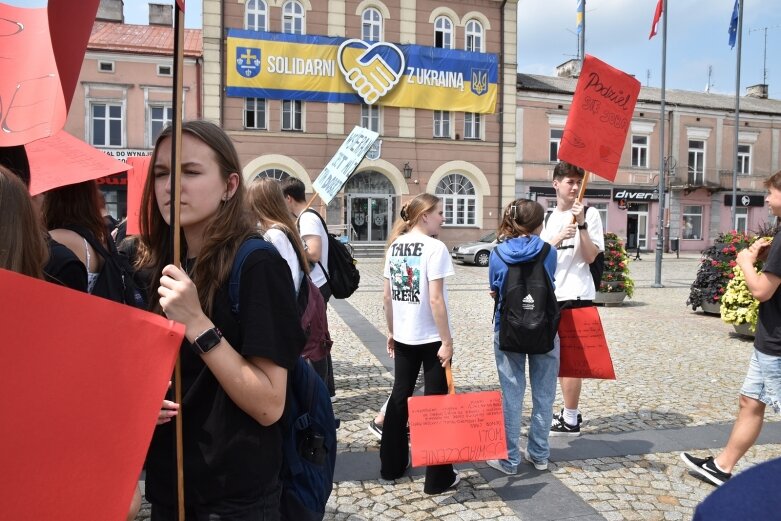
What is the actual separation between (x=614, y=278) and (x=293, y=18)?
18.4 m

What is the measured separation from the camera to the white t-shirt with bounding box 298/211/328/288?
4.31 meters

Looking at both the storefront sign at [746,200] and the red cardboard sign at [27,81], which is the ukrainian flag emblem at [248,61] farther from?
the storefront sign at [746,200]

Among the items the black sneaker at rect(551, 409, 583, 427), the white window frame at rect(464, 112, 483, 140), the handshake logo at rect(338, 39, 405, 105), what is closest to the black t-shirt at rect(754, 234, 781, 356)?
the black sneaker at rect(551, 409, 583, 427)

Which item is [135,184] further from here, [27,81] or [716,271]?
[716,271]

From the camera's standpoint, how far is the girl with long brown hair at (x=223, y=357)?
1474mm

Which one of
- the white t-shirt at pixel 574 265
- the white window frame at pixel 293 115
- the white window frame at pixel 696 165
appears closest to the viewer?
the white t-shirt at pixel 574 265

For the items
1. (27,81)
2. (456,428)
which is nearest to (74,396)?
(27,81)

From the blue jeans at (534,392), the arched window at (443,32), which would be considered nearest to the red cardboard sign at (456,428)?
the blue jeans at (534,392)

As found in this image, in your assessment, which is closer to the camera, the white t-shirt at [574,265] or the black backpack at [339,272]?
the white t-shirt at [574,265]

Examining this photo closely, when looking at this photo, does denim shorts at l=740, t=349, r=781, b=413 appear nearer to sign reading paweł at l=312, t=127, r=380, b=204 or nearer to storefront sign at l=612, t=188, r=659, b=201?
sign reading paweł at l=312, t=127, r=380, b=204

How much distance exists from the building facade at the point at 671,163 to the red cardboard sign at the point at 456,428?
25644 mm

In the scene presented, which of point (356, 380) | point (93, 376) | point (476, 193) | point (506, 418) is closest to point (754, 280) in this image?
point (506, 418)

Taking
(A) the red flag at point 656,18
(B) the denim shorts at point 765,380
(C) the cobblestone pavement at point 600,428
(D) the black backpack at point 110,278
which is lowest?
(C) the cobblestone pavement at point 600,428

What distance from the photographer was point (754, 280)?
10.6 ft
